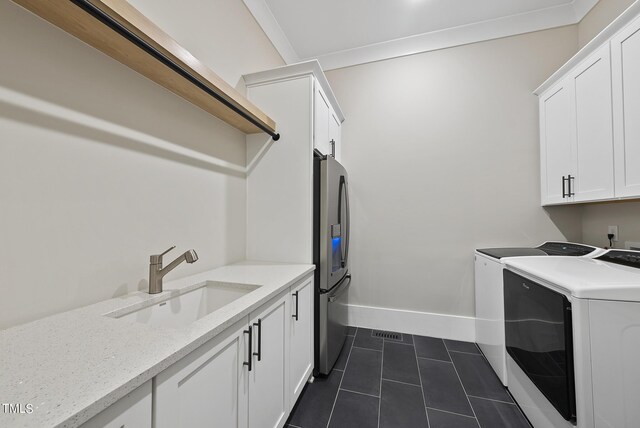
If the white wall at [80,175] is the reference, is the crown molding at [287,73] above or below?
above

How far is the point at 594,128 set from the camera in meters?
1.76

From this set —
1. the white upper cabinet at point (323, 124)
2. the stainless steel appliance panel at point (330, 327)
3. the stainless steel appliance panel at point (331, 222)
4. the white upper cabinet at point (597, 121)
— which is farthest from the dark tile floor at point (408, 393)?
the white upper cabinet at point (323, 124)

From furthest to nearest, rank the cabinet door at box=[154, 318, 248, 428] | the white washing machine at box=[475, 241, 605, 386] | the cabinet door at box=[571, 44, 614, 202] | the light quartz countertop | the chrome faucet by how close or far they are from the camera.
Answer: the white washing machine at box=[475, 241, 605, 386], the cabinet door at box=[571, 44, 614, 202], the chrome faucet, the cabinet door at box=[154, 318, 248, 428], the light quartz countertop

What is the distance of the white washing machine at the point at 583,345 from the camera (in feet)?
3.49

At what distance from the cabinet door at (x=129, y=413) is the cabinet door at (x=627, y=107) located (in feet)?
8.28

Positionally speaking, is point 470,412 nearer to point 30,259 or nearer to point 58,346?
point 58,346

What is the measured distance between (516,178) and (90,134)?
3.26m

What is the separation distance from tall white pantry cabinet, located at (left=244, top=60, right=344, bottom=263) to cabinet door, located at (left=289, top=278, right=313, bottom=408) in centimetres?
32

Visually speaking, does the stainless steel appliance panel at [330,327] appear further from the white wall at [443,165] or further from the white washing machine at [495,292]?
the white washing machine at [495,292]

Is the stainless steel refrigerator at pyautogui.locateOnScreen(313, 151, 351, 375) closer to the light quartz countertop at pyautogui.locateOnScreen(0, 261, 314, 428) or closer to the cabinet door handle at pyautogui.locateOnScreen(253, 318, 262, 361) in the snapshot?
the cabinet door handle at pyautogui.locateOnScreen(253, 318, 262, 361)

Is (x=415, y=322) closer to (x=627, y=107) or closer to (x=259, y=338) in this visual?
(x=259, y=338)

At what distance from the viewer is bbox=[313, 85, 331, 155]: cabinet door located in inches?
79.9

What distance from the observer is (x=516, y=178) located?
2.46 meters

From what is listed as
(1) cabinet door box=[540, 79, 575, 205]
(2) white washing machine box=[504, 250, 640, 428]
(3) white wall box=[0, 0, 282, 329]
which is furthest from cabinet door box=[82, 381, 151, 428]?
(1) cabinet door box=[540, 79, 575, 205]
